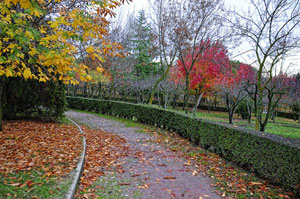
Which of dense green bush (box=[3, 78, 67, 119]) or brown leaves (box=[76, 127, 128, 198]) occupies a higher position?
dense green bush (box=[3, 78, 67, 119])

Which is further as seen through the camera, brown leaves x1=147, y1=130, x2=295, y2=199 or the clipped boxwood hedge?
the clipped boxwood hedge

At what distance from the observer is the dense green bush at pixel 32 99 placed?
9055mm

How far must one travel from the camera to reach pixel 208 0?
1091 centimetres

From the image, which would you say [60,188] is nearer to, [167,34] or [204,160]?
[204,160]

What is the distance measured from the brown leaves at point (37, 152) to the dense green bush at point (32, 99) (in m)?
2.21

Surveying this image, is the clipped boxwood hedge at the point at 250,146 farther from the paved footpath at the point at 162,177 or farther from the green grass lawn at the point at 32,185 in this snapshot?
the green grass lawn at the point at 32,185

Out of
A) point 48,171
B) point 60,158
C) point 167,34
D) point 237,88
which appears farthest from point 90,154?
point 237,88

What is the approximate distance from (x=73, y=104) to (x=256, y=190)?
64.2 ft

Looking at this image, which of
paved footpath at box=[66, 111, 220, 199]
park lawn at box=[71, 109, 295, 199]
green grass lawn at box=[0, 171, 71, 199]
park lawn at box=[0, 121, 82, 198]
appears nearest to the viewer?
green grass lawn at box=[0, 171, 71, 199]

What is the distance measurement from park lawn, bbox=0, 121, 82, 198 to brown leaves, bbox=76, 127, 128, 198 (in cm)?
29

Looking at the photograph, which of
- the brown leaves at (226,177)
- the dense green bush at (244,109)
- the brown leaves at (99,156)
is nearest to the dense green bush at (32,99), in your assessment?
the brown leaves at (99,156)

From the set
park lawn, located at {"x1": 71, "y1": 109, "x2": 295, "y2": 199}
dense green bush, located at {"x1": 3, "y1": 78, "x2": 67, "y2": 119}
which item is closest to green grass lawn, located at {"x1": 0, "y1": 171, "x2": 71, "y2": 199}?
park lawn, located at {"x1": 71, "y1": 109, "x2": 295, "y2": 199}

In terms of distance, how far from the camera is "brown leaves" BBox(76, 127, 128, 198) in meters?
4.19

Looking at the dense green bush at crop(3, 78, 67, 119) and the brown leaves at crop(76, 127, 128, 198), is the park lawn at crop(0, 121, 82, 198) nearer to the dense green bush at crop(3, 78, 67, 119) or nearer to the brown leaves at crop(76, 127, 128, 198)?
the brown leaves at crop(76, 127, 128, 198)
